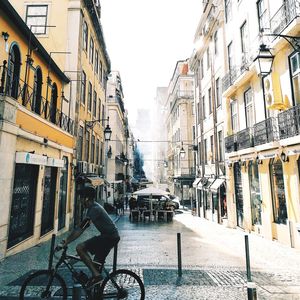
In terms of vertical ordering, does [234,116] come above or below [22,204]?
above

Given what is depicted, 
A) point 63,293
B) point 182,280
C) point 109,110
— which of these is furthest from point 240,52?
point 109,110

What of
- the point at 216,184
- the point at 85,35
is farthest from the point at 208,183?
the point at 85,35

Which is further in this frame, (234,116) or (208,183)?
(208,183)

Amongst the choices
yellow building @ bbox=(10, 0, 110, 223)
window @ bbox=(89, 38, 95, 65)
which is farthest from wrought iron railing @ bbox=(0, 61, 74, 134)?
window @ bbox=(89, 38, 95, 65)

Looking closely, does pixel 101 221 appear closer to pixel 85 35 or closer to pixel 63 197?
pixel 63 197

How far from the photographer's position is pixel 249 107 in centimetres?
1491

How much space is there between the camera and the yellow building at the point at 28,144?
8016 millimetres

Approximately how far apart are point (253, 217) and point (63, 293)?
12.1m

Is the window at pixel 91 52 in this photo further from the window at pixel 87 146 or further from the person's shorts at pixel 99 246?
the person's shorts at pixel 99 246

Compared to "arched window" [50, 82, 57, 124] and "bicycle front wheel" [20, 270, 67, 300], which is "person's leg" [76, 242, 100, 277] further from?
"arched window" [50, 82, 57, 124]

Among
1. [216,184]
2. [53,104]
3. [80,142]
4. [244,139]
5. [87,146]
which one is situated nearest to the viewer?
[244,139]

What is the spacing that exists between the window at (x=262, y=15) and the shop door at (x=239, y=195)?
7.94m

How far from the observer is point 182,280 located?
6008 mm

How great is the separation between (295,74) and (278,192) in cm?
521
